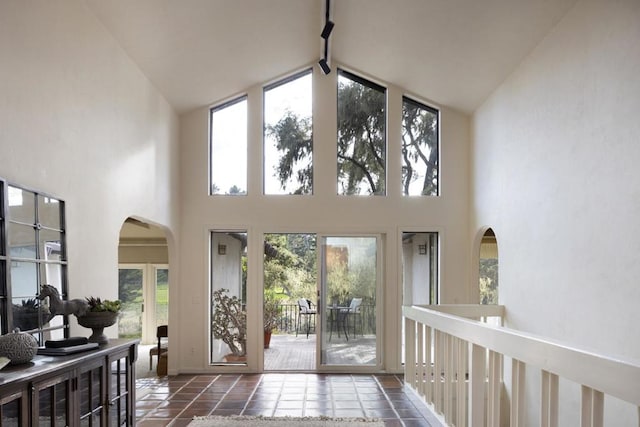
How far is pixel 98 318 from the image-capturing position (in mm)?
3438

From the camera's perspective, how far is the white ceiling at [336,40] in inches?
187

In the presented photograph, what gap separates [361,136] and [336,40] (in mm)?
1444

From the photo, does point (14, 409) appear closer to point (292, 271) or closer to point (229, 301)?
point (229, 301)

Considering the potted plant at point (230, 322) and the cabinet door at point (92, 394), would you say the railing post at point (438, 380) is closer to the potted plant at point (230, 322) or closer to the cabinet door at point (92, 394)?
the cabinet door at point (92, 394)

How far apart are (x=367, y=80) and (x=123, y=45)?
3521 mm

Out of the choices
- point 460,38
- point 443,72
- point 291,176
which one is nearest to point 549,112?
point 460,38

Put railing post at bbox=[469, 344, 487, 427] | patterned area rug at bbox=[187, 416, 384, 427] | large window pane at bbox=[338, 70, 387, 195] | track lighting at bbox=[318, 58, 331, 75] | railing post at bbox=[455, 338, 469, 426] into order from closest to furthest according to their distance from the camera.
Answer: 1. railing post at bbox=[469, 344, 487, 427]
2. railing post at bbox=[455, 338, 469, 426]
3. patterned area rug at bbox=[187, 416, 384, 427]
4. track lighting at bbox=[318, 58, 331, 75]
5. large window pane at bbox=[338, 70, 387, 195]

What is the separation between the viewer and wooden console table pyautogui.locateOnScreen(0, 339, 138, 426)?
2293 mm

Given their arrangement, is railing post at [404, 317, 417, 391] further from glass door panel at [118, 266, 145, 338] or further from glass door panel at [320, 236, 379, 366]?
glass door panel at [118, 266, 145, 338]

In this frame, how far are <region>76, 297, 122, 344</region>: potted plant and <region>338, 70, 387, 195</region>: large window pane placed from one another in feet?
13.7

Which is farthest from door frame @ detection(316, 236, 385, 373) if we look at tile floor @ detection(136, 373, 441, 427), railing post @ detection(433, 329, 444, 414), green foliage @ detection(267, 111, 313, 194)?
railing post @ detection(433, 329, 444, 414)

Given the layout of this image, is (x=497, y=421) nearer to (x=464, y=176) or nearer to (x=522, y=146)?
(x=522, y=146)

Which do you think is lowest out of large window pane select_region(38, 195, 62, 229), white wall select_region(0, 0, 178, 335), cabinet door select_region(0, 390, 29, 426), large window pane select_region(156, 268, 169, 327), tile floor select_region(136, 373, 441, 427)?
tile floor select_region(136, 373, 441, 427)

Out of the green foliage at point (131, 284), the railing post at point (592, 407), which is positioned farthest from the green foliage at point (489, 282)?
the green foliage at point (131, 284)
